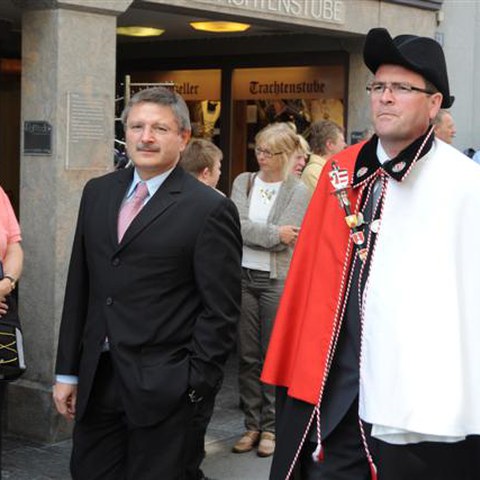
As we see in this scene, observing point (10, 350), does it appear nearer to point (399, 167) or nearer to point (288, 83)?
point (399, 167)

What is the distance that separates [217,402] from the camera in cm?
798

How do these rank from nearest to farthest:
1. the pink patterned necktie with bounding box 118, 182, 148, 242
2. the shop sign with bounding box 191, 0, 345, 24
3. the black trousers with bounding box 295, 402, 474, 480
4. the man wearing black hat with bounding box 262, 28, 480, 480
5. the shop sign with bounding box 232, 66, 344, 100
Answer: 1. the man wearing black hat with bounding box 262, 28, 480, 480
2. the black trousers with bounding box 295, 402, 474, 480
3. the pink patterned necktie with bounding box 118, 182, 148, 242
4. the shop sign with bounding box 191, 0, 345, 24
5. the shop sign with bounding box 232, 66, 344, 100

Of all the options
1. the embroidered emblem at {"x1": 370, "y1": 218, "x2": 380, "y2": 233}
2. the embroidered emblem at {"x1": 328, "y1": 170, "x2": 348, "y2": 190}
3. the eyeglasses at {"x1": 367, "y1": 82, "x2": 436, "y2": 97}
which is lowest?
the embroidered emblem at {"x1": 370, "y1": 218, "x2": 380, "y2": 233}

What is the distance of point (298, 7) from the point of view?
8680 millimetres

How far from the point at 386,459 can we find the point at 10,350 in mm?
2297

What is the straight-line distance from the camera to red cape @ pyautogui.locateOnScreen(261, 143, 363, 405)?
3.47 m

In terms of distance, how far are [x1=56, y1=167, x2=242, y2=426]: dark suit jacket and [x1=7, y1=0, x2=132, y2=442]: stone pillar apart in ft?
8.04

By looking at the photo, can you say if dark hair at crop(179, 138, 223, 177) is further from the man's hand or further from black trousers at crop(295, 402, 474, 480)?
black trousers at crop(295, 402, 474, 480)

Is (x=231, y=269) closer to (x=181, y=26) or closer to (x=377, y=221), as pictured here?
(x=377, y=221)

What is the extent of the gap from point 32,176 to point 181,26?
339 cm

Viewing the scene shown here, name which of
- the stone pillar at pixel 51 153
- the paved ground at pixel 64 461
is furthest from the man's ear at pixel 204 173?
the paved ground at pixel 64 461

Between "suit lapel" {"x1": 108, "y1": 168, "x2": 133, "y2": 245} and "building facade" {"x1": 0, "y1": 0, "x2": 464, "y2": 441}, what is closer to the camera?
"suit lapel" {"x1": 108, "y1": 168, "x2": 133, "y2": 245}

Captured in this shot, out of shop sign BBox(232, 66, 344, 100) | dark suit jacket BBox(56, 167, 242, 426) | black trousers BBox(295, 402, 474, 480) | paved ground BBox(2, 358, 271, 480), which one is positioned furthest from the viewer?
shop sign BBox(232, 66, 344, 100)

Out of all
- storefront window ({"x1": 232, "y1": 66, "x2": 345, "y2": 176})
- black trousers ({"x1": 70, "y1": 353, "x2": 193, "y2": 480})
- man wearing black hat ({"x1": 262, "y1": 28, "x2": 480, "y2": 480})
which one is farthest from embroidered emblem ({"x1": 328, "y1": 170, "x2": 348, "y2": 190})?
storefront window ({"x1": 232, "y1": 66, "x2": 345, "y2": 176})
